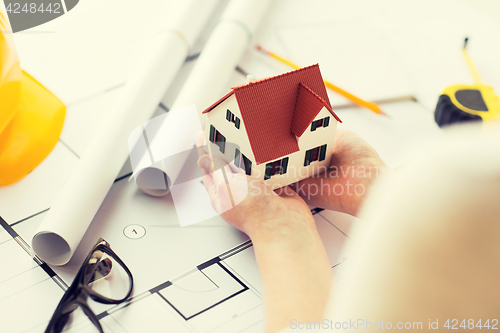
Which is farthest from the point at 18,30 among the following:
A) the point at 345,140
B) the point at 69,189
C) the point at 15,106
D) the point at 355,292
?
the point at 355,292

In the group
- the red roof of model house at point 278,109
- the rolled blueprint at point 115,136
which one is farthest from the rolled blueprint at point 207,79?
the red roof of model house at point 278,109

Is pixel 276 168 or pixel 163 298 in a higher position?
pixel 276 168

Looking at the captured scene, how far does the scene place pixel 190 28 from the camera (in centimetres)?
70

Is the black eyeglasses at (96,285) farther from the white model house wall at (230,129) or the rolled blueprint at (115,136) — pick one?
the white model house wall at (230,129)

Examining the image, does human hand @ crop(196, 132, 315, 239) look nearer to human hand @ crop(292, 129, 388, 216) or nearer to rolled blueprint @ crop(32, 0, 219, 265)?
human hand @ crop(292, 129, 388, 216)

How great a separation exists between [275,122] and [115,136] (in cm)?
22

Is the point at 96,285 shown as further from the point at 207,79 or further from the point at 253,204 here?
the point at 207,79

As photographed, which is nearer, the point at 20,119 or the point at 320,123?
the point at 320,123

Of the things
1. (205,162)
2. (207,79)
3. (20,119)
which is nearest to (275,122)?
(205,162)

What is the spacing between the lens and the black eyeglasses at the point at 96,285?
380 mm

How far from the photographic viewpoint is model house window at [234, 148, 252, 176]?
43 cm

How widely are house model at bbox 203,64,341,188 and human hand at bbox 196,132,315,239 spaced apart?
15mm

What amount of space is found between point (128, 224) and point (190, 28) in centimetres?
37

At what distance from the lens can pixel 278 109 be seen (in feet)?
1.37
